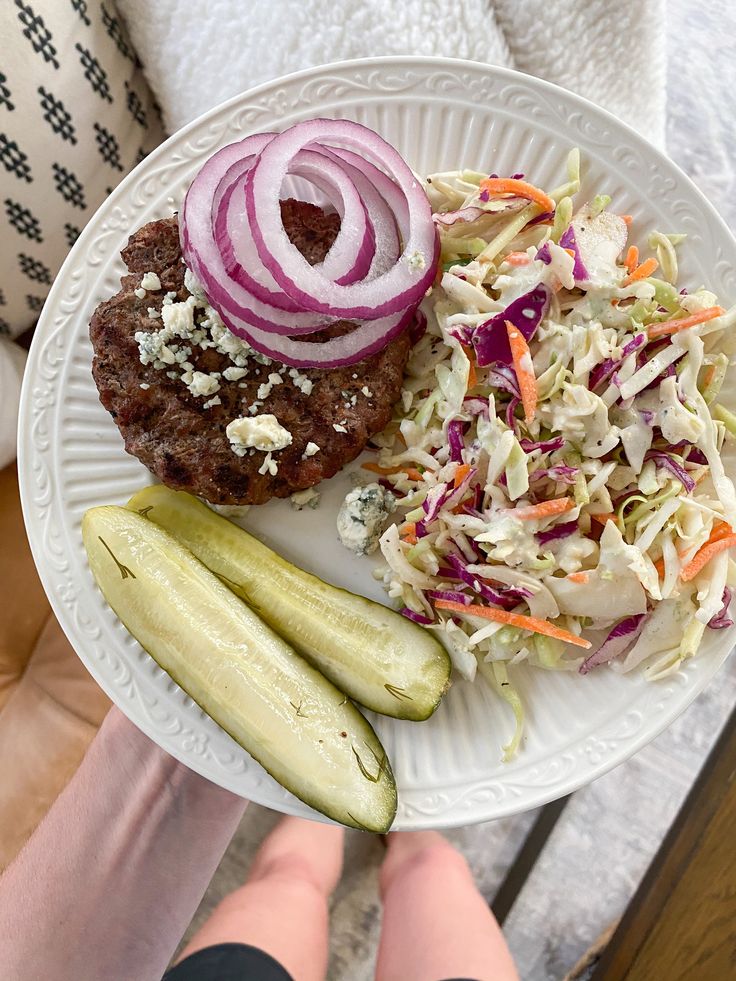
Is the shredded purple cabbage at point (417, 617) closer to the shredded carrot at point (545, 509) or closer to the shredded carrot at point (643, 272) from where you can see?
the shredded carrot at point (545, 509)

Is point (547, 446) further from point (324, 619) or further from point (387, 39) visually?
point (387, 39)

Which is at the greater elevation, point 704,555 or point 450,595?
point 704,555

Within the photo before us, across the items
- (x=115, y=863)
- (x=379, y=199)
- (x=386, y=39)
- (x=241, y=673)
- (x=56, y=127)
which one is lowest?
(x=115, y=863)

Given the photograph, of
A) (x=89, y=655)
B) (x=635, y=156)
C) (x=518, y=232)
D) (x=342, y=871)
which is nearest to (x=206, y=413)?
(x=89, y=655)

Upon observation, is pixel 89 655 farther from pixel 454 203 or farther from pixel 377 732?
pixel 454 203

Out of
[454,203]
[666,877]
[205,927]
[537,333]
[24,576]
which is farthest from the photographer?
[205,927]

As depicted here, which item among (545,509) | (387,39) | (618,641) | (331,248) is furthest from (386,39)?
(618,641)

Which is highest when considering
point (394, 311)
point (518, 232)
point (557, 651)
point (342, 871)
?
point (518, 232)
